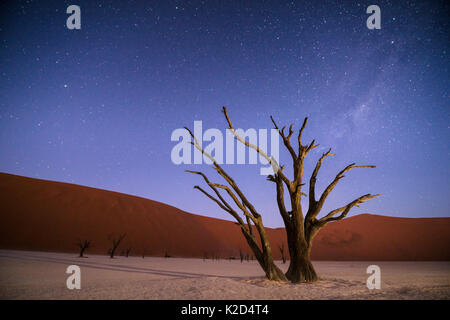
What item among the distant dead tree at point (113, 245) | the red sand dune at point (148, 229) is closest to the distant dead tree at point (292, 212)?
the distant dead tree at point (113, 245)

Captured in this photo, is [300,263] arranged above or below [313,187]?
below

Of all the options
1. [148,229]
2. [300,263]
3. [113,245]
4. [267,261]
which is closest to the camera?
[267,261]

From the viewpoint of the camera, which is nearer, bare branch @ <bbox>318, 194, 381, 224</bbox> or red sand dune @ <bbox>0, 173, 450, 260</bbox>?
bare branch @ <bbox>318, 194, 381, 224</bbox>

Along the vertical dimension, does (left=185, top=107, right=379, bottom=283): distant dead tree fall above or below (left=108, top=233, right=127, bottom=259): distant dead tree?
above

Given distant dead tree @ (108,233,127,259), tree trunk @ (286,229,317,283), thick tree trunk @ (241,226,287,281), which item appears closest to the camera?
thick tree trunk @ (241,226,287,281)

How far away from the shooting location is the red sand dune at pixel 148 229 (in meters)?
41.5

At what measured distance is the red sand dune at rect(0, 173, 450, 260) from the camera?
41.5 m

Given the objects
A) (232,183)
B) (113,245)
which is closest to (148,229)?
(113,245)

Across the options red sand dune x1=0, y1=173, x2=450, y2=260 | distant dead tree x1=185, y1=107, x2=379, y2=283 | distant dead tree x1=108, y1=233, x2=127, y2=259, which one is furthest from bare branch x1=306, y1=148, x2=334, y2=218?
red sand dune x1=0, y1=173, x2=450, y2=260

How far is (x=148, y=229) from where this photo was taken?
181 feet

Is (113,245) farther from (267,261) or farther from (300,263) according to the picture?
(300,263)

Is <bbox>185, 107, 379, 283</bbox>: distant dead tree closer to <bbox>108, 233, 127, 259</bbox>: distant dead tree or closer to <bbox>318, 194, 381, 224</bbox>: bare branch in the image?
<bbox>318, 194, 381, 224</bbox>: bare branch
